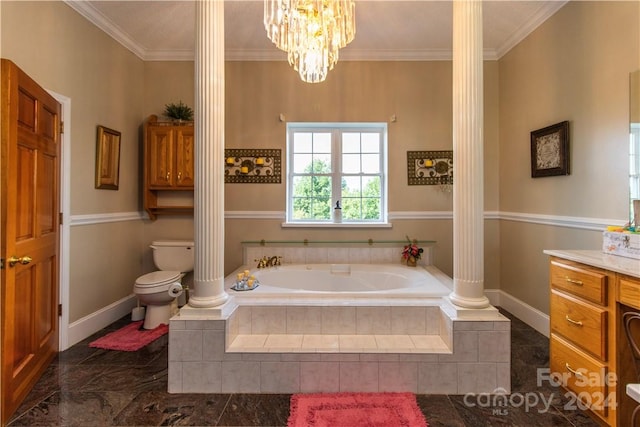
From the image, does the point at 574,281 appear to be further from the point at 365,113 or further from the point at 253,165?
the point at 253,165

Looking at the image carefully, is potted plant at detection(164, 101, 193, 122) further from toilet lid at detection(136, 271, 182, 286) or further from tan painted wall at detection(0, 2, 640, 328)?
toilet lid at detection(136, 271, 182, 286)

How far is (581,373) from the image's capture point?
5.44 feet

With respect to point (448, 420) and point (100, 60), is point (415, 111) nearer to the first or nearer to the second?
point (448, 420)

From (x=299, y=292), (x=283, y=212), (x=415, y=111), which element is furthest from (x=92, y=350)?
(x=415, y=111)

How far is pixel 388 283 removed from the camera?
295 centimetres

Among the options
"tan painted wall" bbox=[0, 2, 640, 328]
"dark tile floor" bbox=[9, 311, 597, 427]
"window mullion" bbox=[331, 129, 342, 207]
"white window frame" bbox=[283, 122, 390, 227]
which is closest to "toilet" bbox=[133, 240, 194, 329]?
"tan painted wall" bbox=[0, 2, 640, 328]

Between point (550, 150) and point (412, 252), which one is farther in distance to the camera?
point (412, 252)

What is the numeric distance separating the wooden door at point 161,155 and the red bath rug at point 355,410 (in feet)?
8.35

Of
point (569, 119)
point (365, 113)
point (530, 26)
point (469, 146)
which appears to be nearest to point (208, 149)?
point (469, 146)

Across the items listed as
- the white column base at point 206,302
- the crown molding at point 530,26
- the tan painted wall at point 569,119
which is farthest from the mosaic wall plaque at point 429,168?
the white column base at point 206,302

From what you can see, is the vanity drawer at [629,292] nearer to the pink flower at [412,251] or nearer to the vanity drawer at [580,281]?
the vanity drawer at [580,281]

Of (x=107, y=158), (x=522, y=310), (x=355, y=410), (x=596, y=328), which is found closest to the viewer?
(x=596, y=328)

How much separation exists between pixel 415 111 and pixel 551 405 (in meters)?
2.82

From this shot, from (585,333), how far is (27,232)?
11.3ft
